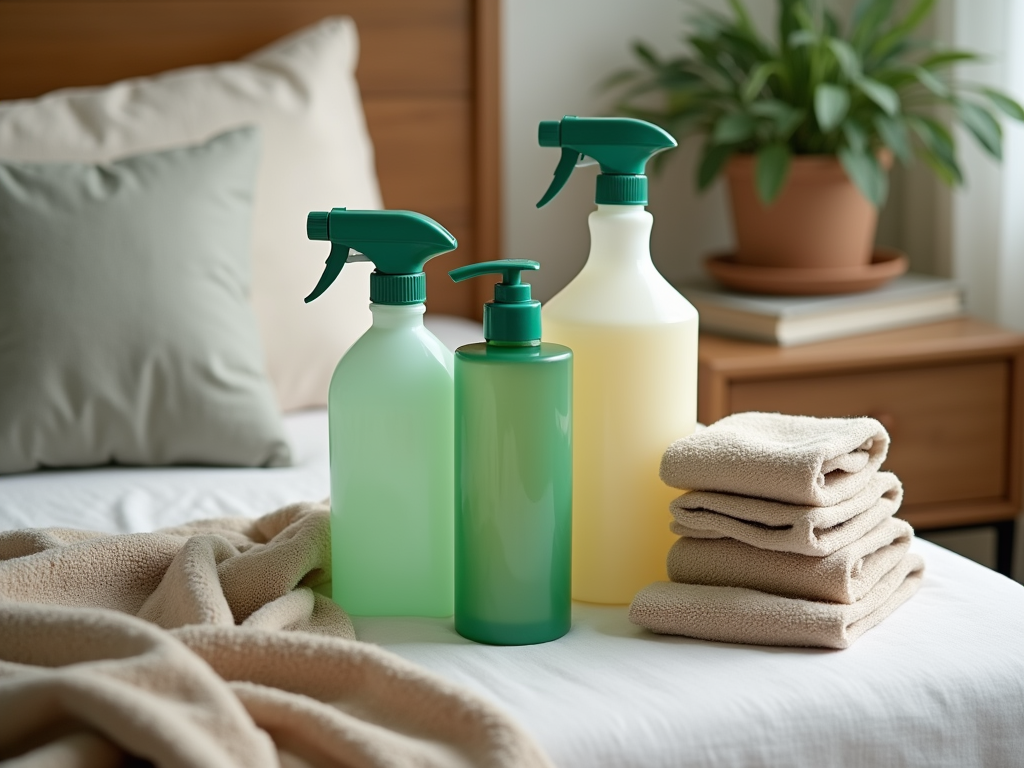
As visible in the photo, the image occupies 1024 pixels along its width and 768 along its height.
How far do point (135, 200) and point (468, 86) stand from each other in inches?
31.3

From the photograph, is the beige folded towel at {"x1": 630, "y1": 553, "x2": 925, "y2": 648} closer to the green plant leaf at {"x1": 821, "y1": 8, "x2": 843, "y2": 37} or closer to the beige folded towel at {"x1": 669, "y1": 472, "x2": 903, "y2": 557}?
the beige folded towel at {"x1": 669, "y1": 472, "x2": 903, "y2": 557}

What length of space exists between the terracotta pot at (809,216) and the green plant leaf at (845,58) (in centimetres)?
14

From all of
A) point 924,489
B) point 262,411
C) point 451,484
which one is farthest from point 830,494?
point 924,489

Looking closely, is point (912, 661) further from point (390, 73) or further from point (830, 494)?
point (390, 73)

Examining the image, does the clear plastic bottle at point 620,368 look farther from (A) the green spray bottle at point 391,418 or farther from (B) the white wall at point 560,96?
(B) the white wall at point 560,96

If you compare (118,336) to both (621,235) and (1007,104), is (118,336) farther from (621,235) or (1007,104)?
(1007,104)

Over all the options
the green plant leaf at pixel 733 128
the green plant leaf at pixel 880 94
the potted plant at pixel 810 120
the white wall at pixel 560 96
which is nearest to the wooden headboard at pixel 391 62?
the white wall at pixel 560 96

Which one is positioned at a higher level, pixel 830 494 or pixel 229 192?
pixel 229 192

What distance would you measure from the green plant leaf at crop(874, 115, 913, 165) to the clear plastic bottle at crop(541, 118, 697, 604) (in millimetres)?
1117

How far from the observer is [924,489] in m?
1.86

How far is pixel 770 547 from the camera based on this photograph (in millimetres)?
768

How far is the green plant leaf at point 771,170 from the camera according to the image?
177 centimetres

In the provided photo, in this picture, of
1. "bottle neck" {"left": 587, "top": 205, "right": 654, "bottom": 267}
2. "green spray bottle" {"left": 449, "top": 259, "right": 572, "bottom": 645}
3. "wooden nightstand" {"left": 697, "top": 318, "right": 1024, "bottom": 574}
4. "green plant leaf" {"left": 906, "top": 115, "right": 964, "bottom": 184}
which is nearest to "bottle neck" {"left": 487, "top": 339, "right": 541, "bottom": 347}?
"green spray bottle" {"left": 449, "top": 259, "right": 572, "bottom": 645}

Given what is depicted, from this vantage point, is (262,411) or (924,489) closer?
(262,411)
